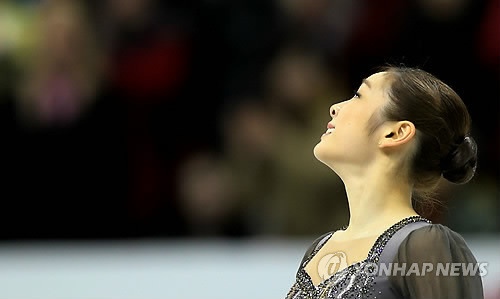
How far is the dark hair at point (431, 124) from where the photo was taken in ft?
6.77

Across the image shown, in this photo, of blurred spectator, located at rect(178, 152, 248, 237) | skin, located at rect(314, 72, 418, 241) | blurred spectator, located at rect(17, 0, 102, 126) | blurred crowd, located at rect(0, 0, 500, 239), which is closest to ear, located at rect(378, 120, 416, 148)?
skin, located at rect(314, 72, 418, 241)

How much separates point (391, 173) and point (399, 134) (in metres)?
0.10

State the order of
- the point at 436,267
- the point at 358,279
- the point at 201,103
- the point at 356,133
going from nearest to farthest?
the point at 436,267, the point at 358,279, the point at 356,133, the point at 201,103

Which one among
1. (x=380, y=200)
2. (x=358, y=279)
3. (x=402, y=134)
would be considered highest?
(x=402, y=134)

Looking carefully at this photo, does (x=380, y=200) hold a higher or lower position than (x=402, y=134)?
lower

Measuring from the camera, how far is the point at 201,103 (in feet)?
18.1

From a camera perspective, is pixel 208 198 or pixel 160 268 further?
pixel 208 198

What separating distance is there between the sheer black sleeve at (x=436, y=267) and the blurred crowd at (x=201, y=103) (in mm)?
2959

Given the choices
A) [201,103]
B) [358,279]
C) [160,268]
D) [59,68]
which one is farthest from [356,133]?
[59,68]

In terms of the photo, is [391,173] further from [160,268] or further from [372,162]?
[160,268]

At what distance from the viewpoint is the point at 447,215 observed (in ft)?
15.7

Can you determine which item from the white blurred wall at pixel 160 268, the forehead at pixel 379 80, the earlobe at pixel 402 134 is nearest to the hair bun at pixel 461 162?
the earlobe at pixel 402 134

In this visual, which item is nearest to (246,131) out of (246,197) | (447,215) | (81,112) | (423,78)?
(246,197)

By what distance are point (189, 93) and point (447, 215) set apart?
5.61ft
